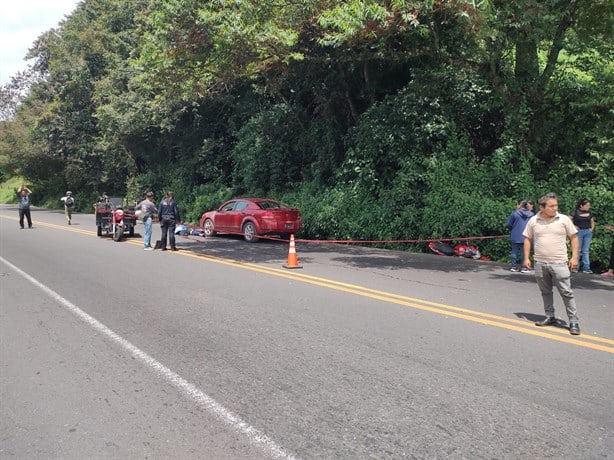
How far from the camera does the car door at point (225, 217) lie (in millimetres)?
17467

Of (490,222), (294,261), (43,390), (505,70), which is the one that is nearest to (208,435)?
(43,390)

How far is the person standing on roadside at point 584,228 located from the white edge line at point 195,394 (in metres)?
9.43

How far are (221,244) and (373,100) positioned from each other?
7709 mm

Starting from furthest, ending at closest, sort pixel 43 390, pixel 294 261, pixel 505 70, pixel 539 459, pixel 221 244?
pixel 221 244 < pixel 505 70 < pixel 294 261 < pixel 43 390 < pixel 539 459

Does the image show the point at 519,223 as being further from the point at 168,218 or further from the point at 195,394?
the point at 168,218

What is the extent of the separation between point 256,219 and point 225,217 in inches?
69.9

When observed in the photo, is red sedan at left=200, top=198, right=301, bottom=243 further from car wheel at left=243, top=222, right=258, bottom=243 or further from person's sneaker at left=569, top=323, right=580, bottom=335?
person's sneaker at left=569, top=323, right=580, bottom=335

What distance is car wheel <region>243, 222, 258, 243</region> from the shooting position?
649 inches

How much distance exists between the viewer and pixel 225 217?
17.6 meters

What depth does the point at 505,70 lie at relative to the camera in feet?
47.8

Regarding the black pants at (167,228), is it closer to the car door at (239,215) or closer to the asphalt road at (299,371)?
the car door at (239,215)

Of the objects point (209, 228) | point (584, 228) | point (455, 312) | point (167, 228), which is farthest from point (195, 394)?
point (209, 228)

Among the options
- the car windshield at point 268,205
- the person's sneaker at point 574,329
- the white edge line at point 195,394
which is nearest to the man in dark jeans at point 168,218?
the car windshield at point 268,205

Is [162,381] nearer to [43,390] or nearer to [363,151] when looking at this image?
[43,390]
